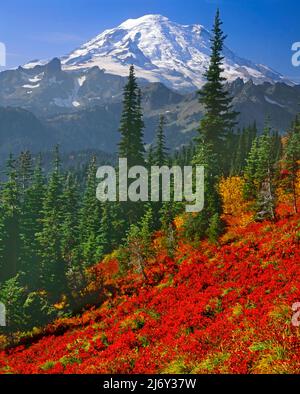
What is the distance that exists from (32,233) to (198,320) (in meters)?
35.3

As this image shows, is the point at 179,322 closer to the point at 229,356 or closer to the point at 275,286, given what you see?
the point at 275,286

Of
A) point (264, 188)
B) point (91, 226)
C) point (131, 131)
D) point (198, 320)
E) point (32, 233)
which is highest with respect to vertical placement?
point (131, 131)

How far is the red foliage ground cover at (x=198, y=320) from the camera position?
1416cm

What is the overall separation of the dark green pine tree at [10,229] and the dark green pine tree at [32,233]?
0.92 metres

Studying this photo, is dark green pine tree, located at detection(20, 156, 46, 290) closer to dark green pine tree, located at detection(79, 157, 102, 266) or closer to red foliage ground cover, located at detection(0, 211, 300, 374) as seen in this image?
dark green pine tree, located at detection(79, 157, 102, 266)

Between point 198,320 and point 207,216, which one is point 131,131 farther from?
point 198,320

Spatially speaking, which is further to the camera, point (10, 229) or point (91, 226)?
point (91, 226)

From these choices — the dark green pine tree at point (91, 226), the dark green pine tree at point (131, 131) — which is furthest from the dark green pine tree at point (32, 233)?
the dark green pine tree at point (131, 131)

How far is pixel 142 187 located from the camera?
159 ft

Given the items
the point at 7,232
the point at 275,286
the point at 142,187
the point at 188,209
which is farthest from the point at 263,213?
Result: the point at 7,232

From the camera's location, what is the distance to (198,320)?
64.3 feet

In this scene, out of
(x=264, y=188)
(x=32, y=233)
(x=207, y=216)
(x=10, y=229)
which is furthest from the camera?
(x=32, y=233)

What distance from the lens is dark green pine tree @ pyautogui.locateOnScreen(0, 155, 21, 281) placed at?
44.7 metres

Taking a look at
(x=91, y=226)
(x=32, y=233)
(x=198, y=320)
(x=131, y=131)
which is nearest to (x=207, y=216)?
(x=198, y=320)
